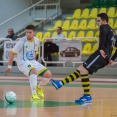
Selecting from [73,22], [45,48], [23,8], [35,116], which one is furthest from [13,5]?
[35,116]

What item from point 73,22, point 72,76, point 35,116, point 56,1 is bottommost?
point 35,116

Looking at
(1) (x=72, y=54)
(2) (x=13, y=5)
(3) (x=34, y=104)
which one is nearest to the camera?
(3) (x=34, y=104)

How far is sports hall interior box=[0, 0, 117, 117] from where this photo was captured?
756 centimetres

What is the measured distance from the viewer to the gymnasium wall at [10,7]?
22.1m

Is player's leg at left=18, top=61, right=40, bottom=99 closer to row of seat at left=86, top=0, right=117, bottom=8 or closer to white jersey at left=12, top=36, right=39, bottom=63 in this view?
white jersey at left=12, top=36, right=39, bottom=63

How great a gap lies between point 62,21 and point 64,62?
541 centimetres

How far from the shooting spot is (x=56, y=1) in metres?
22.8

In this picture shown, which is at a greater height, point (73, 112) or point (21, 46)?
point (21, 46)

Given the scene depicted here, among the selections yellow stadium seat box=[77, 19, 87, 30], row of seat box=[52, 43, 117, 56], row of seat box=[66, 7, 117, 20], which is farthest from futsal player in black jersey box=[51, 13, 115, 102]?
row of seat box=[66, 7, 117, 20]

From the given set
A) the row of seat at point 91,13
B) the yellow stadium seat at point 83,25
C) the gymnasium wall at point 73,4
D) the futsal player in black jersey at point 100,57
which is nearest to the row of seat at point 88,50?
the yellow stadium seat at point 83,25

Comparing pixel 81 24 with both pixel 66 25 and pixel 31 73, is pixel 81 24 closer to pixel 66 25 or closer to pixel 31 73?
pixel 66 25

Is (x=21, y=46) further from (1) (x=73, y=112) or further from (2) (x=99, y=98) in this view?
(1) (x=73, y=112)

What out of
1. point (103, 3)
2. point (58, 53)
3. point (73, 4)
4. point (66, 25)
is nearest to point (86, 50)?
point (58, 53)

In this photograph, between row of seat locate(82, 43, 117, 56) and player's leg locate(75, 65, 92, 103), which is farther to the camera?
row of seat locate(82, 43, 117, 56)
